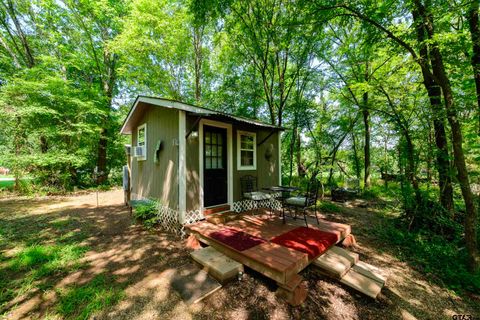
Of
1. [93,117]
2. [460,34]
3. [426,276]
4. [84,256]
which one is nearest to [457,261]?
[426,276]

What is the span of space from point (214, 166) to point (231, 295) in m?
3.03

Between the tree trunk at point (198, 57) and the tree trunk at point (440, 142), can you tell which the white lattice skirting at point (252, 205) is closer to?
the tree trunk at point (440, 142)

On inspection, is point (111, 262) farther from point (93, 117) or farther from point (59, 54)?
point (59, 54)

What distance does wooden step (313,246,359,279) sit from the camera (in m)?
2.86

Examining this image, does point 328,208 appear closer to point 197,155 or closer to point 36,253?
point 197,155

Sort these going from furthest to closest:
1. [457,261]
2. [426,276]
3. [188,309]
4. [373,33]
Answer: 1. [373,33]
2. [457,261]
3. [426,276]
4. [188,309]

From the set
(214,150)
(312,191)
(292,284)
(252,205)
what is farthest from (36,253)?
(312,191)

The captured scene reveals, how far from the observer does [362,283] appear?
2.70 meters

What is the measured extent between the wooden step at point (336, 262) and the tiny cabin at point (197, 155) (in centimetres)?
262

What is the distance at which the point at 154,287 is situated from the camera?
2574 mm

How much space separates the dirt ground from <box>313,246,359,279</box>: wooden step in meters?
0.15

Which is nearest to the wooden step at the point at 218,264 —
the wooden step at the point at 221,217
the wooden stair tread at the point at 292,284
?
the wooden stair tread at the point at 292,284

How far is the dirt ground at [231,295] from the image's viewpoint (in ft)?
7.20

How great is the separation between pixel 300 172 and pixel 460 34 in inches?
371
